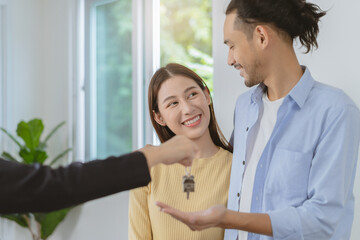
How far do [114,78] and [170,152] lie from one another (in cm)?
316

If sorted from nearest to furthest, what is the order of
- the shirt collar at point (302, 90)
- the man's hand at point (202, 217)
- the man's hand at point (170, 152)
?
the man's hand at point (170, 152) → the man's hand at point (202, 217) → the shirt collar at point (302, 90)

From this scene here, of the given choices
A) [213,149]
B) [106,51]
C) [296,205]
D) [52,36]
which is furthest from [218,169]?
[52,36]

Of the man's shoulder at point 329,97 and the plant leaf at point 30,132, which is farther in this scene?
the plant leaf at point 30,132

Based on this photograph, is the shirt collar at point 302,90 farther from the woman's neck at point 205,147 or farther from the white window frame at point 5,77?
the white window frame at point 5,77

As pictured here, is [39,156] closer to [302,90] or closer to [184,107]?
[184,107]

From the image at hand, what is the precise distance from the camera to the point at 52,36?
5254mm

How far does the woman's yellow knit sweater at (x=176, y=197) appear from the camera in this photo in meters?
1.99

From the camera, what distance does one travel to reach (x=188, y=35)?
366cm

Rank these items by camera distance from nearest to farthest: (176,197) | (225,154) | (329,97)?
1. (329,97)
2. (176,197)
3. (225,154)

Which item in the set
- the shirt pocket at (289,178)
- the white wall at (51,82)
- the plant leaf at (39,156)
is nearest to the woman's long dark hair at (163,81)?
the shirt pocket at (289,178)

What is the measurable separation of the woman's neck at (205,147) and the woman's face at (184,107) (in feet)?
0.09

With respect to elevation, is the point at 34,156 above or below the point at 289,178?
below

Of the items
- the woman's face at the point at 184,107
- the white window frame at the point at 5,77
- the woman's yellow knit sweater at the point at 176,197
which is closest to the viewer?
the woman's yellow knit sweater at the point at 176,197

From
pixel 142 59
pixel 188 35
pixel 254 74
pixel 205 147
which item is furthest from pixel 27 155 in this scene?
pixel 254 74
